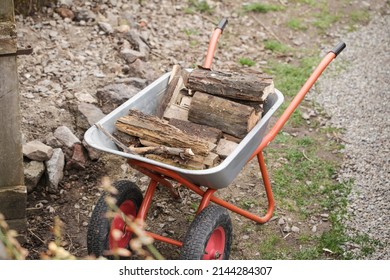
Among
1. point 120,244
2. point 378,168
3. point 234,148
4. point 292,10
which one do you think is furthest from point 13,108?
point 292,10

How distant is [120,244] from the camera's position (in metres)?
3.58

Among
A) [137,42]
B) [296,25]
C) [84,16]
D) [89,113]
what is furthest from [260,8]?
[89,113]

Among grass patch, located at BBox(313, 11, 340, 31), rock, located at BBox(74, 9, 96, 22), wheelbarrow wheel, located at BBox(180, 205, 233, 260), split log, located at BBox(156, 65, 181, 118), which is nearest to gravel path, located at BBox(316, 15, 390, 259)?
grass patch, located at BBox(313, 11, 340, 31)

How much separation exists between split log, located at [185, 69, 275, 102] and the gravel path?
118cm

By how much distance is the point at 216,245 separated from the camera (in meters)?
3.52

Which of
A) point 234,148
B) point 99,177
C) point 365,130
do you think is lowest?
point 99,177

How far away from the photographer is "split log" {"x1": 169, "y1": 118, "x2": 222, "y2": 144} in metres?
3.52

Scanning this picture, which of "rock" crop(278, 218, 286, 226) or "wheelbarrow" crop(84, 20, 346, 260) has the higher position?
"wheelbarrow" crop(84, 20, 346, 260)

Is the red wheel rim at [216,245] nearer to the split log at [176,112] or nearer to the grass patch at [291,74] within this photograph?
the split log at [176,112]

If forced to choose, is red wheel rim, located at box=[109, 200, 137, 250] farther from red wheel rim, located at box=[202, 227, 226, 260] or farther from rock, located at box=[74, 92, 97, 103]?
rock, located at box=[74, 92, 97, 103]

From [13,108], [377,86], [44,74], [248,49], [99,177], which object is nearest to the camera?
[13,108]

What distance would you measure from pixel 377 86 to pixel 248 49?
4.15ft

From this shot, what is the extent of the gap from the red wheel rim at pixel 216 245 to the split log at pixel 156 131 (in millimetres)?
453
